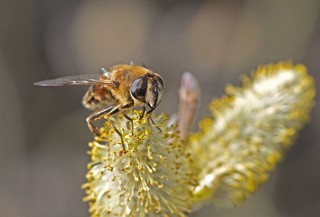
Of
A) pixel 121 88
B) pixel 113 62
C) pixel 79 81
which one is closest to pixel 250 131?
pixel 121 88

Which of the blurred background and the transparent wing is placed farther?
the blurred background

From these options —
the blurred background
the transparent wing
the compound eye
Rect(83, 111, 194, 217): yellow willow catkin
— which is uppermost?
the blurred background

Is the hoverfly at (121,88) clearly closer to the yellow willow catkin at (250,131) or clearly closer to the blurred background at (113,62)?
the yellow willow catkin at (250,131)

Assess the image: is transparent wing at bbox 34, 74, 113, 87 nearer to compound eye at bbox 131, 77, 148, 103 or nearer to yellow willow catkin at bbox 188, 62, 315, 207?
compound eye at bbox 131, 77, 148, 103

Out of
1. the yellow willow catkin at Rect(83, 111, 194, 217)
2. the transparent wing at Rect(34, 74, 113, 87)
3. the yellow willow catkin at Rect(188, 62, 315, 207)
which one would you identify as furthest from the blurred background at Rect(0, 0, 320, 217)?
the transparent wing at Rect(34, 74, 113, 87)

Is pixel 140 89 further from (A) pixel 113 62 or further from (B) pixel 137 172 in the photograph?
(A) pixel 113 62
